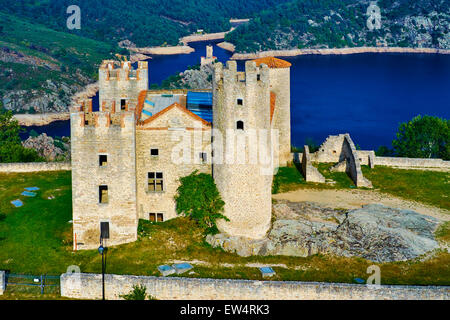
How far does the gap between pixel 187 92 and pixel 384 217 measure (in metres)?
17.5

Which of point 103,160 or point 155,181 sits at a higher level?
point 103,160

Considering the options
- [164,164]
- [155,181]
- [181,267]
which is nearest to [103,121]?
[164,164]

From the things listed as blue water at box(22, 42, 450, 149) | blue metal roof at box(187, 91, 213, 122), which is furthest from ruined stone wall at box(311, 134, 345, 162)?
blue water at box(22, 42, 450, 149)

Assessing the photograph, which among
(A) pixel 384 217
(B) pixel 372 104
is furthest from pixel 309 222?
(B) pixel 372 104

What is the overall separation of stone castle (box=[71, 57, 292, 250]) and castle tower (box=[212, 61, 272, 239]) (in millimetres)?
66

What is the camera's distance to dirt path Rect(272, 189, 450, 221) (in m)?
49.3

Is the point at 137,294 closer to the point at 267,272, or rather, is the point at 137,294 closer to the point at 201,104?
the point at 267,272

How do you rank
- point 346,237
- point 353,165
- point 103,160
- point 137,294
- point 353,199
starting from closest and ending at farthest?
point 137,294 → point 346,237 → point 103,160 → point 353,199 → point 353,165

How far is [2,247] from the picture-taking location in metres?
43.4

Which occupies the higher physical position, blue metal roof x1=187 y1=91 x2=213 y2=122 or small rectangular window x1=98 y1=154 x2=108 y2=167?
blue metal roof x1=187 y1=91 x2=213 y2=122

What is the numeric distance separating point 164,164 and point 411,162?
88.3 feet

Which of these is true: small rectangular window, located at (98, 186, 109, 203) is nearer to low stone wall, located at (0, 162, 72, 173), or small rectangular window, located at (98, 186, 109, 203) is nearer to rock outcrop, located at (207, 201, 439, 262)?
rock outcrop, located at (207, 201, 439, 262)

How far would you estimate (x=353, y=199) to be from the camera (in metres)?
51.5

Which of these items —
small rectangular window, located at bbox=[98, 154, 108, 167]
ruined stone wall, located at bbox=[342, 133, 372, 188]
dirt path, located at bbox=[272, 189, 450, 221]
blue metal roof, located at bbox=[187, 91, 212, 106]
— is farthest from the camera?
ruined stone wall, located at bbox=[342, 133, 372, 188]
